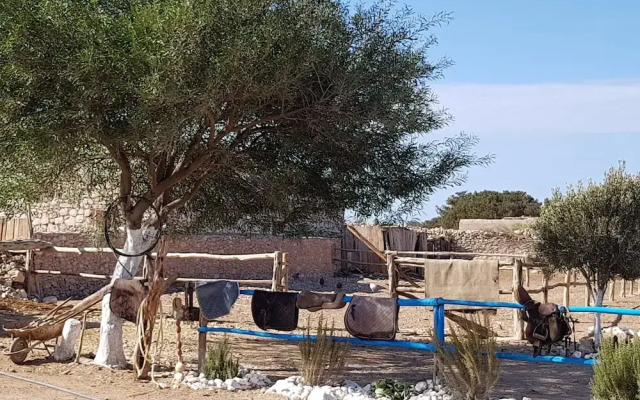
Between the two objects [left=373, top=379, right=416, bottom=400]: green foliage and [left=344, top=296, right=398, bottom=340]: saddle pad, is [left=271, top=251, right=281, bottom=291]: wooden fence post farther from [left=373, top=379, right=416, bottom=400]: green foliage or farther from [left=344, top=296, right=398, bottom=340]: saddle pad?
[left=373, top=379, right=416, bottom=400]: green foliage

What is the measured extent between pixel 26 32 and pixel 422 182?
5311 millimetres

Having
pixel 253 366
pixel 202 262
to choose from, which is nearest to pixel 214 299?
pixel 253 366

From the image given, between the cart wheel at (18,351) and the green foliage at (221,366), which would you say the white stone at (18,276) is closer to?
the cart wheel at (18,351)

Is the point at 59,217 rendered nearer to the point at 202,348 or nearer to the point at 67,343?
the point at 67,343

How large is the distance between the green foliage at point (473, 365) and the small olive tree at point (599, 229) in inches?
224

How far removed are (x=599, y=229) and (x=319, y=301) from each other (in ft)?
19.3

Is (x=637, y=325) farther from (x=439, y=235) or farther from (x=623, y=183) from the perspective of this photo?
(x=439, y=235)

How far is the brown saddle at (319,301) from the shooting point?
363 inches

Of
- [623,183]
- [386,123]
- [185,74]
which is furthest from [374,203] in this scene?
[623,183]

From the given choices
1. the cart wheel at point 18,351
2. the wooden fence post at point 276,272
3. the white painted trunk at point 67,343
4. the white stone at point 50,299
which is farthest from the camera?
the white stone at point 50,299

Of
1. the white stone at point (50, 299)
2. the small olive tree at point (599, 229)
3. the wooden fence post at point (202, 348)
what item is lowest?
the white stone at point (50, 299)

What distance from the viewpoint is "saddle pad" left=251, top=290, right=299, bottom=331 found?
9.45 m

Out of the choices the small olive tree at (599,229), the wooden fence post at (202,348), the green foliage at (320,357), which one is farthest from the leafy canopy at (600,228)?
the wooden fence post at (202,348)

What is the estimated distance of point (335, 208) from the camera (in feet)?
37.3
